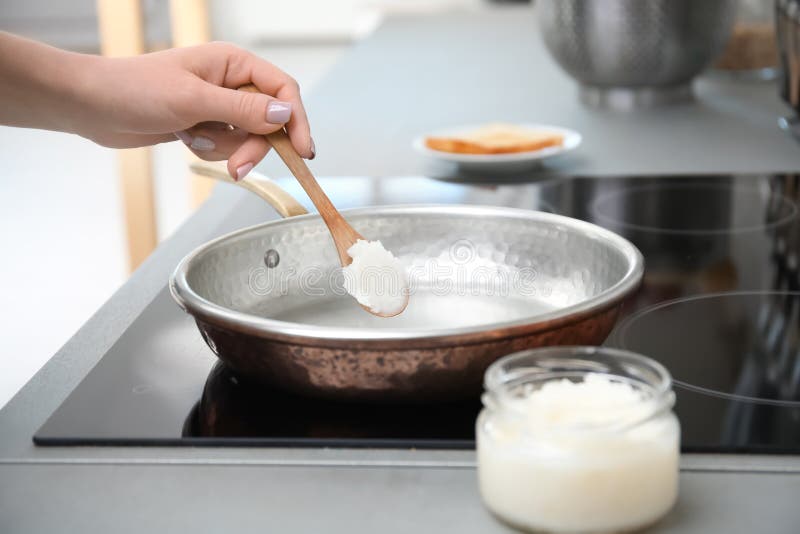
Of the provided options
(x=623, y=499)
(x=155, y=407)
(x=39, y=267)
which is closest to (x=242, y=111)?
(x=155, y=407)

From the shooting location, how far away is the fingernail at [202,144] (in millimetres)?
875

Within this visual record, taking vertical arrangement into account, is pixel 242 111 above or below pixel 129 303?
above

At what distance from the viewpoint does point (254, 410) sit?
2.05 feet

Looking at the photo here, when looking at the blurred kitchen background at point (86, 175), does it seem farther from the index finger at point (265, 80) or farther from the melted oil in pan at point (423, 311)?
the melted oil in pan at point (423, 311)

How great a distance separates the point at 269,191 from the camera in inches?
34.1

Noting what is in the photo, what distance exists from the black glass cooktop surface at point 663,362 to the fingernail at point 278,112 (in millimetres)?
158

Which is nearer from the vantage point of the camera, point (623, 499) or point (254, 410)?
point (623, 499)

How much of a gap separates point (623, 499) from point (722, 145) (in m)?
0.94

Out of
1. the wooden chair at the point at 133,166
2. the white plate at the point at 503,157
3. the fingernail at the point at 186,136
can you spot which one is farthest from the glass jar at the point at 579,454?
the wooden chair at the point at 133,166

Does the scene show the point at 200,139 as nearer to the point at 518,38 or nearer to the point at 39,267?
the point at 518,38

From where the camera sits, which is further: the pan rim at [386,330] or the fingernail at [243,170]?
the fingernail at [243,170]

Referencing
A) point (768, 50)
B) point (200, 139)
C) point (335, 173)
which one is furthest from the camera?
point (768, 50)

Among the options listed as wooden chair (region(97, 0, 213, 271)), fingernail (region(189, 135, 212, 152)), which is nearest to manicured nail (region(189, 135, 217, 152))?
fingernail (region(189, 135, 212, 152))

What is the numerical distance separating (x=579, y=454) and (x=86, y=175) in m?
3.38
